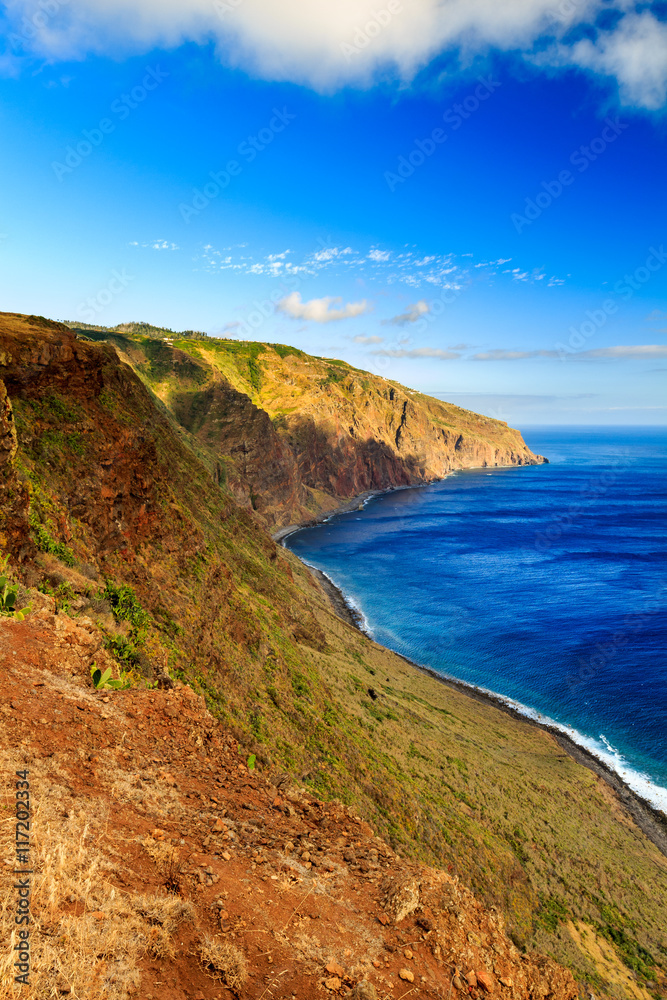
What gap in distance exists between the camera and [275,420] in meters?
147

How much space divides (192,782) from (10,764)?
4.46 metres

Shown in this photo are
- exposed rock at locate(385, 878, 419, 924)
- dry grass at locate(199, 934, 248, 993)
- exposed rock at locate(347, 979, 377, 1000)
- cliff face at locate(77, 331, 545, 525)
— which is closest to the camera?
dry grass at locate(199, 934, 248, 993)

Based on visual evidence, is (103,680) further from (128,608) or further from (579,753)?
(579,753)

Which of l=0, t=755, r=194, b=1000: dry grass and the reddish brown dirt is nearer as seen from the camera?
l=0, t=755, r=194, b=1000: dry grass

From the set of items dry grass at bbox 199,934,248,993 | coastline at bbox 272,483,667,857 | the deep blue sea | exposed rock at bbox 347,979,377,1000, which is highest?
dry grass at bbox 199,934,248,993

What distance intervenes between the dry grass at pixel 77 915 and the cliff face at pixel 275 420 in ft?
214

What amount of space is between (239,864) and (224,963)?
2.64 meters

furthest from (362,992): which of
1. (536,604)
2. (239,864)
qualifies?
(536,604)

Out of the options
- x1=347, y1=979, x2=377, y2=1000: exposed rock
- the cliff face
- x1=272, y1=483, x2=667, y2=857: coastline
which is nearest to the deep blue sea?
x1=272, y1=483, x2=667, y2=857: coastline

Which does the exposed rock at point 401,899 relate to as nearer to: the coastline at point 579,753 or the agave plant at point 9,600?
the agave plant at point 9,600

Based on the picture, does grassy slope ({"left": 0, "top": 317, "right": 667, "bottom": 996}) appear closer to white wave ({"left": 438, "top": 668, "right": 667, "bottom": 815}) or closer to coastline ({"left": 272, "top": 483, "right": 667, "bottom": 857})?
coastline ({"left": 272, "top": 483, "right": 667, "bottom": 857})

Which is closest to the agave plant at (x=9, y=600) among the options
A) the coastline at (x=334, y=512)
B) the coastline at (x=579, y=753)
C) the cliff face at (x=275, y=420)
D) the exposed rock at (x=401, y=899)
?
the exposed rock at (x=401, y=899)

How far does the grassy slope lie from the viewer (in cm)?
2064

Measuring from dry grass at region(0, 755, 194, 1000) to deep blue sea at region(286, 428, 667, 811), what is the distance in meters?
44.7
